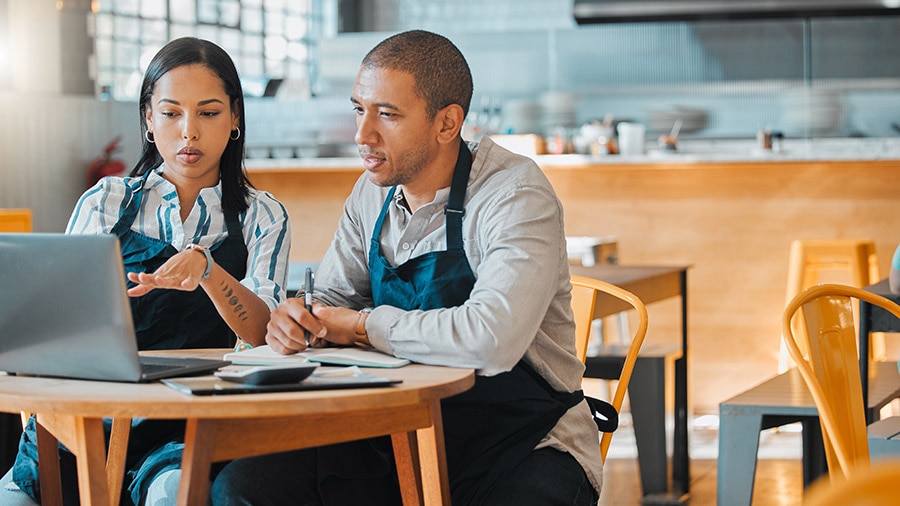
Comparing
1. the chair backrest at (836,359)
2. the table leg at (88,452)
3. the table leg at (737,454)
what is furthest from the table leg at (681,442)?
the table leg at (88,452)

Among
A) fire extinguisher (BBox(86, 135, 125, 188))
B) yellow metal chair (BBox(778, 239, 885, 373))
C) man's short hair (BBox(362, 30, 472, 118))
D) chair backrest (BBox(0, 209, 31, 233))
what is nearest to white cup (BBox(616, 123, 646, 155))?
yellow metal chair (BBox(778, 239, 885, 373))

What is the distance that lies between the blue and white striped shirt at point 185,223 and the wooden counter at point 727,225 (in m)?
3.29

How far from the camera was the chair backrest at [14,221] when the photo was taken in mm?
4422

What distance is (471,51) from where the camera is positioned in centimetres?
614

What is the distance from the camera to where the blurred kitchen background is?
18.5 ft

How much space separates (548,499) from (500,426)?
0.14m

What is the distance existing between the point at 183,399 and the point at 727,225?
14.1 ft

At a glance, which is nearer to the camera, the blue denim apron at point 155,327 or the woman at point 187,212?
the blue denim apron at point 155,327

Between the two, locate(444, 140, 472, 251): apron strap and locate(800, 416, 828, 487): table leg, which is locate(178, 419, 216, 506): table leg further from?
locate(800, 416, 828, 487): table leg

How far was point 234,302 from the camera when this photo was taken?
6.30 feet

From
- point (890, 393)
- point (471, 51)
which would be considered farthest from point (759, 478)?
point (471, 51)

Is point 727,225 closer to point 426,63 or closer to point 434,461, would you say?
point 426,63

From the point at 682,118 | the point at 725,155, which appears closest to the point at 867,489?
the point at 725,155

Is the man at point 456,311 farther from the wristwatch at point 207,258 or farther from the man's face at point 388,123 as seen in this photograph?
the wristwatch at point 207,258
